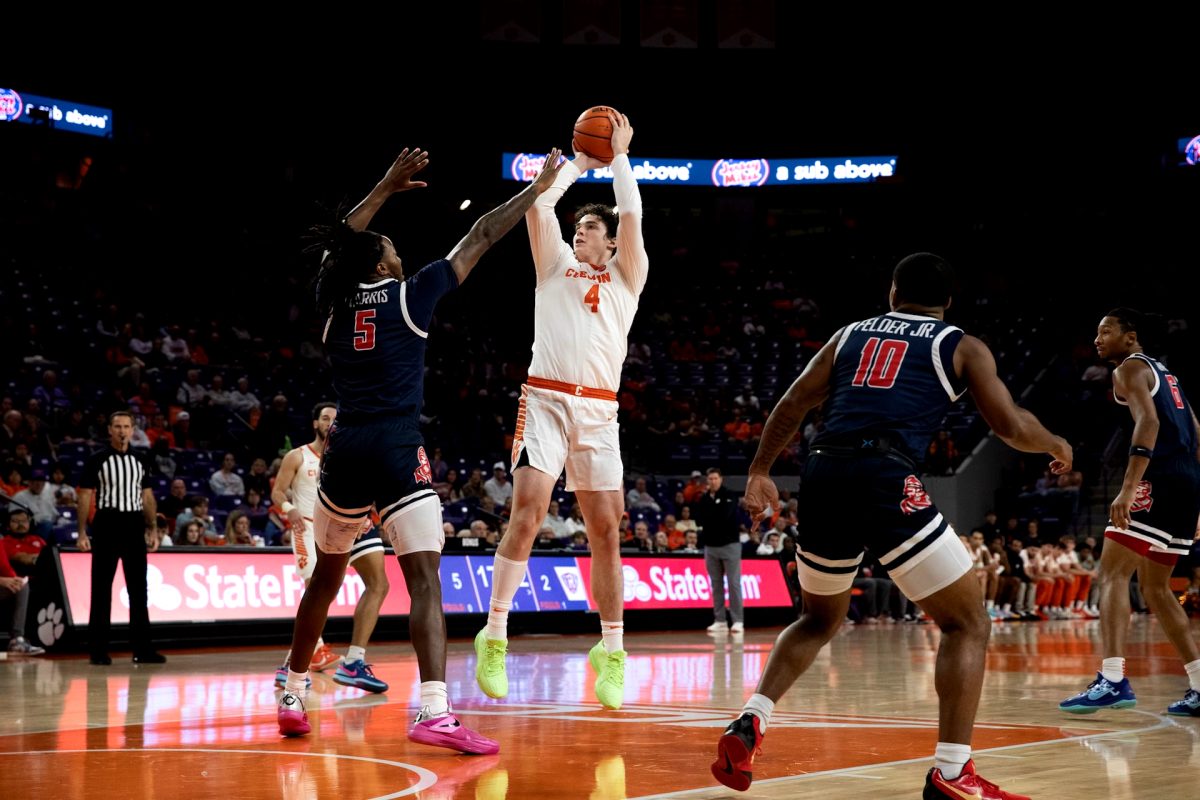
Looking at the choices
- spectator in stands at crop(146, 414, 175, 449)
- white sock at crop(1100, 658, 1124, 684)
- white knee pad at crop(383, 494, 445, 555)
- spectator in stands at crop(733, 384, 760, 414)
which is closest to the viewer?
white knee pad at crop(383, 494, 445, 555)

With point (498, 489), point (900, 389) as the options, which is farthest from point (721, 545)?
point (900, 389)

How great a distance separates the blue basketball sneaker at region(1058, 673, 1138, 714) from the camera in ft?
23.3

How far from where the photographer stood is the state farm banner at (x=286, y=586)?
13312 millimetres

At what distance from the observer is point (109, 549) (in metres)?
11.7

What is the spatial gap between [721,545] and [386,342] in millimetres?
11574

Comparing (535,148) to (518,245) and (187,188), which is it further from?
(187,188)

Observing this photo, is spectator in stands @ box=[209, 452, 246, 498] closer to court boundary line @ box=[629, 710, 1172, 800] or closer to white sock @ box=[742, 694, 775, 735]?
court boundary line @ box=[629, 710, 1172, 800]

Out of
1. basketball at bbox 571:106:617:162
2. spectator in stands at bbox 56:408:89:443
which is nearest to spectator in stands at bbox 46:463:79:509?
spectator in stands at bbox 56:408:89:443

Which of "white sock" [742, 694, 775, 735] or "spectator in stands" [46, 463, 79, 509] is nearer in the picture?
"white sock" [742, 694, 775, 735]

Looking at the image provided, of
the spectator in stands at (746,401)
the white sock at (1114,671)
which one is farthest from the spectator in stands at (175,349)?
the white sock at (1114,671)

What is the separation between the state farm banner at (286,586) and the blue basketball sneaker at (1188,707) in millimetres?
7720

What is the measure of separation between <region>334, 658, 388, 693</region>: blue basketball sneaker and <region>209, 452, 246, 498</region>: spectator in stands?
32.6 feet

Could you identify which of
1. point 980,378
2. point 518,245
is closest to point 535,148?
point 518,245

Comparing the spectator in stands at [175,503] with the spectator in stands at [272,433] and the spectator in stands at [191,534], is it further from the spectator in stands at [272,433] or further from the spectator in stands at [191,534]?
the spectator in stands at [272,433]
